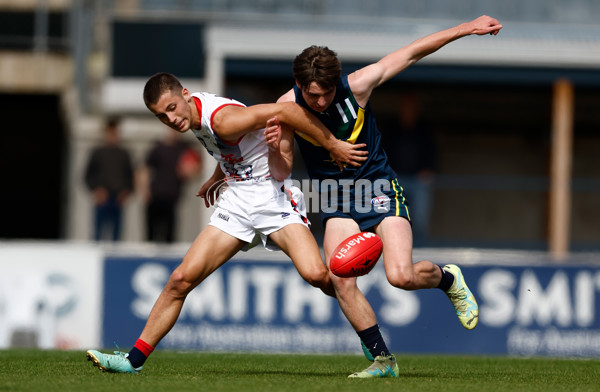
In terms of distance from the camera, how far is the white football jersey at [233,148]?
22.0ft

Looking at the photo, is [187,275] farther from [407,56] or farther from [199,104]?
[407,56]

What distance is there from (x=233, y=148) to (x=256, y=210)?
1.36ft

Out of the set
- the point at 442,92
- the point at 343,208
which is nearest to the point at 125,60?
the point at 442,92

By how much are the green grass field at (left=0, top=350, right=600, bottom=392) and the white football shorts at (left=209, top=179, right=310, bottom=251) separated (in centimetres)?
93

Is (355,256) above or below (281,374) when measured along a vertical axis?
above

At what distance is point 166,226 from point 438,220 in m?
5.69

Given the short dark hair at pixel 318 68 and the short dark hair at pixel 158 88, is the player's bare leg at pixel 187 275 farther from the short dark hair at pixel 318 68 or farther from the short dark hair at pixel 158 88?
the short dark hair at pixel 318 68

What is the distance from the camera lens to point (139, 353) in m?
6.84

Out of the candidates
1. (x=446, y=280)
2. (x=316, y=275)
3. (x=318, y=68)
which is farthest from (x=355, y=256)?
(x=318, y=68)

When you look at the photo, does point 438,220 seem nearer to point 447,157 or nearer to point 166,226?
point 447,157

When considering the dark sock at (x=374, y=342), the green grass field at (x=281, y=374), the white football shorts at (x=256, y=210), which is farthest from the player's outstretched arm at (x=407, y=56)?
the green grass field at (x=281, y=374)

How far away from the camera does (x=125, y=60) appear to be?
622 inches

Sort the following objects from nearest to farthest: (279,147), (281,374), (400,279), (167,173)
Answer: (279,147) → (400,279) → (281,374) → (167,173)

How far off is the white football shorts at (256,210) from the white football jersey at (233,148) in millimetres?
67
